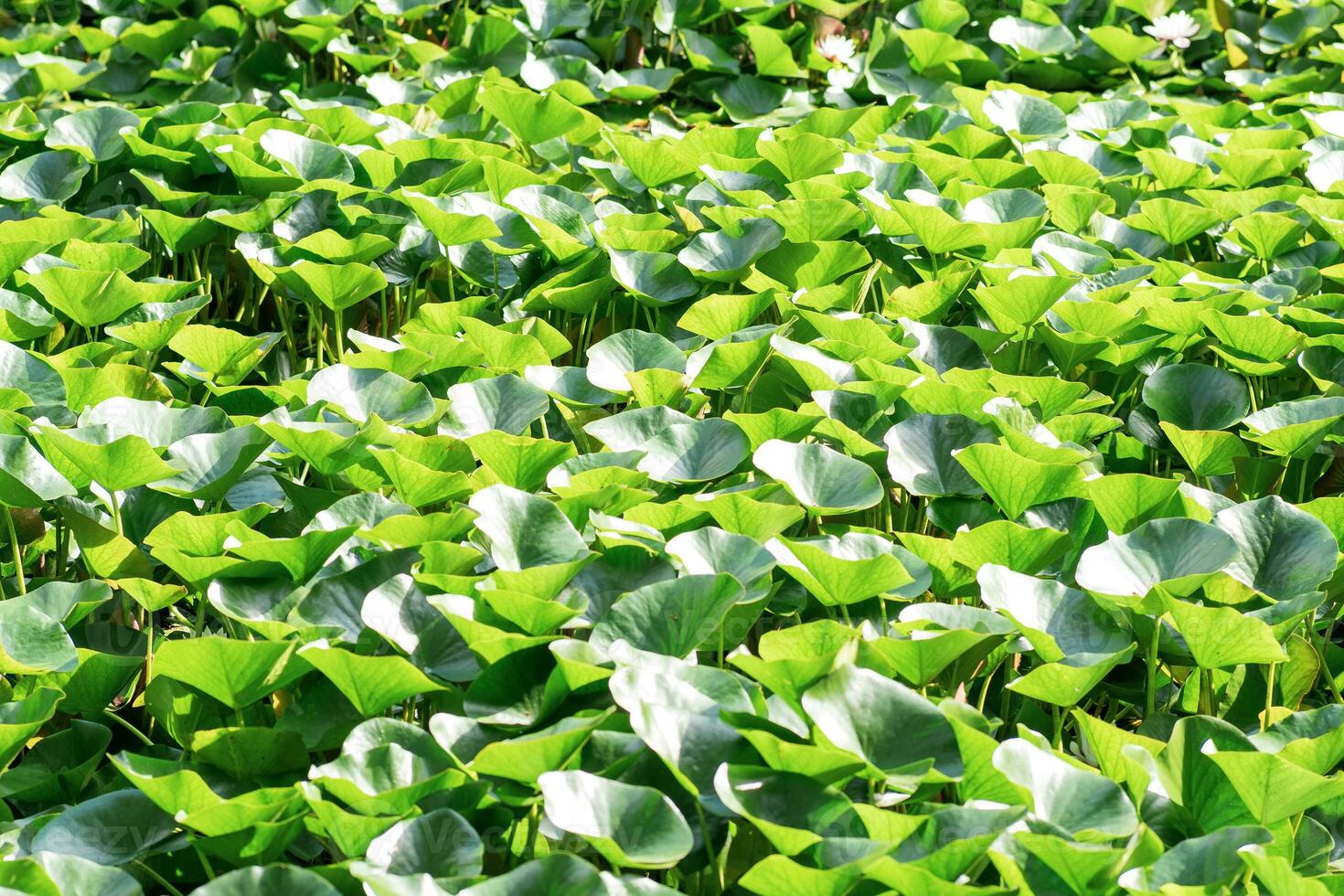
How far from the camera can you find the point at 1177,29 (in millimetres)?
3412

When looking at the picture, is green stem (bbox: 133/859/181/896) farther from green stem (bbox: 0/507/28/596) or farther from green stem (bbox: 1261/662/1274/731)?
green stem (bbox: 1261/662/1274/731)

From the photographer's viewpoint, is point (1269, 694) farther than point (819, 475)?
No

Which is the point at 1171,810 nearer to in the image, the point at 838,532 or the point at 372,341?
the point at 838,532

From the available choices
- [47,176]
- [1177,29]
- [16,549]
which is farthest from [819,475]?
[1177,29]

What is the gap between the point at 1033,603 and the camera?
1.18 m

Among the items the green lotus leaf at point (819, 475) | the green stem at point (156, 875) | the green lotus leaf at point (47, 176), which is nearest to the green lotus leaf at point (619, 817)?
the green stem at point (156, 875)

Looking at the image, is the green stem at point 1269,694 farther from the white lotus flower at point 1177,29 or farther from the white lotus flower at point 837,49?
the white lotus flower at point 1177,29

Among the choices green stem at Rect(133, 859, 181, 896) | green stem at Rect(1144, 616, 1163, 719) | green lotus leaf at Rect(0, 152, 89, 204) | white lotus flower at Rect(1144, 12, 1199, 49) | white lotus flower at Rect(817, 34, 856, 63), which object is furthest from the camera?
white lotus flower at Rect(1144, 12, 1199, 49)

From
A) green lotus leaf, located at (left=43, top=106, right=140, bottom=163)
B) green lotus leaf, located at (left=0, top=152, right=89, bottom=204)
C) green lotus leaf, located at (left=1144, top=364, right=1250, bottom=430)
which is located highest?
green lotus leaf, located at (left=1144, top=364, right=1250, bottom=430)

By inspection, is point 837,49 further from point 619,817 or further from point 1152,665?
point 619,817

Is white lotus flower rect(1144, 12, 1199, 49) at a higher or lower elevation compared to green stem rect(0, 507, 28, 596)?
higher

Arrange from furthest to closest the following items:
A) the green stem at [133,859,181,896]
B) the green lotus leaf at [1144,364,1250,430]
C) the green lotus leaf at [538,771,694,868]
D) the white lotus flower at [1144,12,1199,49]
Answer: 1. the white lotus flower at [1144,12,1199,49]
2. the green lotus leaf at [1144,364,1250,430]
3. the green stem at [133,859,181,896]
4. the green lotus leaf at [538,771,694,868]

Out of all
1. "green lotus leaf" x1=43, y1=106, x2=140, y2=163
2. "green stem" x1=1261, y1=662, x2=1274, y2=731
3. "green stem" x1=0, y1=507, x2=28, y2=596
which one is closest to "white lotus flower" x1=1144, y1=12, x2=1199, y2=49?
"green lotus leaf" x1=43, y1=106, x2=140, y2=163

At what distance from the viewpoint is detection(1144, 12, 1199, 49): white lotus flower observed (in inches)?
134
